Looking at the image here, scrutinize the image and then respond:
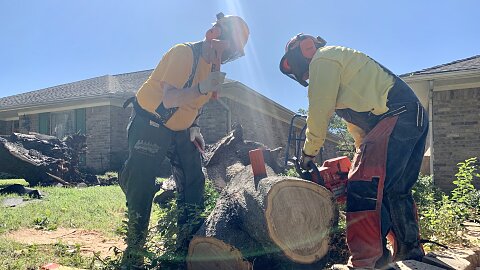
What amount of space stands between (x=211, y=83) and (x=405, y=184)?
1.56 meters

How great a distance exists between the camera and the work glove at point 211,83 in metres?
2.97

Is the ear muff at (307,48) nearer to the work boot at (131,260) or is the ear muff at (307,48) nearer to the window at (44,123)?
the work boot at (131,260)

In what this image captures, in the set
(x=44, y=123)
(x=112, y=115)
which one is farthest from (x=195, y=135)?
(x=44, y=123)

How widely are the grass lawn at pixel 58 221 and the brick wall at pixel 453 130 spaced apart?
662cm

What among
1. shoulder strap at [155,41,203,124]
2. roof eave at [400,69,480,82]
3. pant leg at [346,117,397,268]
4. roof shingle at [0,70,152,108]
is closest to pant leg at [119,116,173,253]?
shoulder strap at [155,41,203,124]

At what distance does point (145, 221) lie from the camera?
3.06 m

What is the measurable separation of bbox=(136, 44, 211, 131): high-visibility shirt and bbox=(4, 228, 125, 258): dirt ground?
150cm

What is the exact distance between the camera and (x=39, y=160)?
35.1ft

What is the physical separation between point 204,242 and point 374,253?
1105mm

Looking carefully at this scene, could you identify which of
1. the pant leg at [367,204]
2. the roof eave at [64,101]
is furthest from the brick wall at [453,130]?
the roof eave at [64,101]

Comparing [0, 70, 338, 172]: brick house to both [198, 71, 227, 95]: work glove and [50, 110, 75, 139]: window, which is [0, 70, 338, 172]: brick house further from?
[198, 71, 227, 95]: work glove

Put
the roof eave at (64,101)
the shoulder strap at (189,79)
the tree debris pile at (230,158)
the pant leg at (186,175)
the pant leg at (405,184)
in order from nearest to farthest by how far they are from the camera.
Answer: the pant leg at (405,184)
the shoulder strap at (189,79)
the pant leg at (186,175)
the tree debris pile at (230,158)
the roof eave at (64,101)

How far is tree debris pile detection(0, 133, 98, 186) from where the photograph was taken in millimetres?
10211

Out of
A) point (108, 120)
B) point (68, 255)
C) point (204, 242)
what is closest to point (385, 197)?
point (204, 242)
